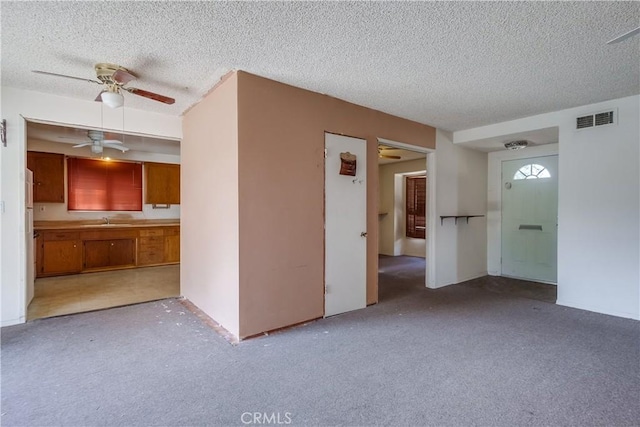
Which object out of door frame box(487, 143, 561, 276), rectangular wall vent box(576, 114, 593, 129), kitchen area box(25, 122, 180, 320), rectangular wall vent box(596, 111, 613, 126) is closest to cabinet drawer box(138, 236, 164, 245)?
kitchen area box(25, 122, 180, 320)

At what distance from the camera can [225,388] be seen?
209 centimetres

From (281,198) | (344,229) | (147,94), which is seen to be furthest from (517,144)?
(147,94)

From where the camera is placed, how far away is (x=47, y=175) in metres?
5.51

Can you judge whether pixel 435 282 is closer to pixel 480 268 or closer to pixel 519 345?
pixel 480 268

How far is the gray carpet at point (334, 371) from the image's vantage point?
184 centimetres

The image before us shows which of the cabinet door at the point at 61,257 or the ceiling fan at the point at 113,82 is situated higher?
the ceiling fan at the point at 113,82

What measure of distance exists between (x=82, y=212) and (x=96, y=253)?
0.88 metres

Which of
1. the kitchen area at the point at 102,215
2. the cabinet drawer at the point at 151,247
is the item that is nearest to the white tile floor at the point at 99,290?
the kitchen area at the point at 102,215

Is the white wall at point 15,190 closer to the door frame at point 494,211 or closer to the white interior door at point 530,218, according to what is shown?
the door frame at point 494,211

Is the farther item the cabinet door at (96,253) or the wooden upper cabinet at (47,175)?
the cabinet door at (96,253)

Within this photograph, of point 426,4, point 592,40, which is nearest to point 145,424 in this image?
point 426,4

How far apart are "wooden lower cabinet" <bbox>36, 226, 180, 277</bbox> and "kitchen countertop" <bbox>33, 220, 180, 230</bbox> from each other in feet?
0.23

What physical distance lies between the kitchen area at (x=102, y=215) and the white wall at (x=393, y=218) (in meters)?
4.88

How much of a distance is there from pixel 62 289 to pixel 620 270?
7.16 metres
